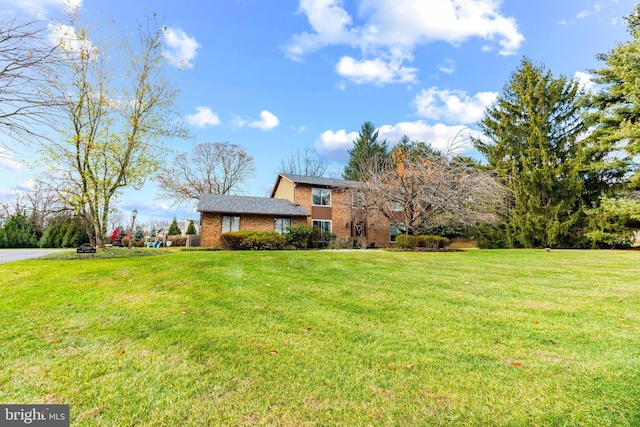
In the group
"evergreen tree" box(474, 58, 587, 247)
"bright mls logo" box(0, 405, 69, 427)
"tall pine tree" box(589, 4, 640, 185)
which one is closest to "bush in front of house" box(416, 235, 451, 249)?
"evergreen tree" box(474, 58, 587, 247)

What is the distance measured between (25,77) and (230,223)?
1826 centimetres

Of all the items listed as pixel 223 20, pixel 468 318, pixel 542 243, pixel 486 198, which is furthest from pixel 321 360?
pixel 542 243

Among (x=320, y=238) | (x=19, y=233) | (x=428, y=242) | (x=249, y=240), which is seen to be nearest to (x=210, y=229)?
(x=249, y=240)

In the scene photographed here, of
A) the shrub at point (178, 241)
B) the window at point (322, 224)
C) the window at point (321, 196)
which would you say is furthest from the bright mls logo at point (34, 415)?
the shrub at point (178, 241)

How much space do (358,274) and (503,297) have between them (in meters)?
3.16

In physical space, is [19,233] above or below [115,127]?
below

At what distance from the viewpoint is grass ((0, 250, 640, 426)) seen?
214cm

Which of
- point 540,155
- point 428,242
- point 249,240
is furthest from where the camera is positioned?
point 540,155

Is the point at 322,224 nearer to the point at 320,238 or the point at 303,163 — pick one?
the point at 320,238

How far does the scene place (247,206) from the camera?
855 inches

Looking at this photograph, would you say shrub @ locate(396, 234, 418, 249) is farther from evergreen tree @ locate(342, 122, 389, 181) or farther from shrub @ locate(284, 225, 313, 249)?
evergreen tree @ locate(342, 122, 389, 181)

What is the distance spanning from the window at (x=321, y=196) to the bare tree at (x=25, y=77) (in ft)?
66.4

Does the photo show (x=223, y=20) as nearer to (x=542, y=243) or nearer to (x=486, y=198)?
(x=486, y=198)

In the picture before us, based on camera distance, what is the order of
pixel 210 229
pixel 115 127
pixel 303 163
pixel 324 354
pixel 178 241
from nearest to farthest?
pixel 324 354
pixel 115 127
pixel 210 229
pixel 178 241
pixel 303 163
